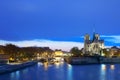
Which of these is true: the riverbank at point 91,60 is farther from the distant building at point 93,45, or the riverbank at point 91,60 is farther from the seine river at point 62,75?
the seine river at point 62,75

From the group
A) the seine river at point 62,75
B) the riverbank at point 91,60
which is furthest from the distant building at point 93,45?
the seine river at point 62,75

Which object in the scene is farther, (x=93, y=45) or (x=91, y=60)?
(x=93, y=45)

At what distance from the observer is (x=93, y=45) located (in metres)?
174

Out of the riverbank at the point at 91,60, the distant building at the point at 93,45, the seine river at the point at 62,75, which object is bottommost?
the seine river at the point at 62,75

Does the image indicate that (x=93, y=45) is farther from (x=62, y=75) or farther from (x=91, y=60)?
(x=62, y=75)

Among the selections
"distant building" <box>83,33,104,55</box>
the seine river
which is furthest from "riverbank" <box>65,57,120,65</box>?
the seine river

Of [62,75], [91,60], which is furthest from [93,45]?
[62,75]

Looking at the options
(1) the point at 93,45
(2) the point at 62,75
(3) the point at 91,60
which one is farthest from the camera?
(1) the point at 93,45

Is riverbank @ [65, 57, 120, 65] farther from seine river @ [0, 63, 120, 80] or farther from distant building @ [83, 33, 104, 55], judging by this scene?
seine river @ [0, 63, 120, 80]

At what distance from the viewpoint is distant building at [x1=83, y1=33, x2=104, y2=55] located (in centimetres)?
17212

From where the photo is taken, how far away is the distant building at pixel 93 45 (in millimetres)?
172125

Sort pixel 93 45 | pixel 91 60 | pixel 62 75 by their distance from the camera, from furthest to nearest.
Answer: pixel 93 45 → pixel 91 60 → pixel 62 75

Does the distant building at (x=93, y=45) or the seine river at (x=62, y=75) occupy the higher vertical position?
the distant building at (x=93, y=45)

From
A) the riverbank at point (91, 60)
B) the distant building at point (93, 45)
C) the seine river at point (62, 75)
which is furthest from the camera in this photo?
the distant building at point (93, 45)
